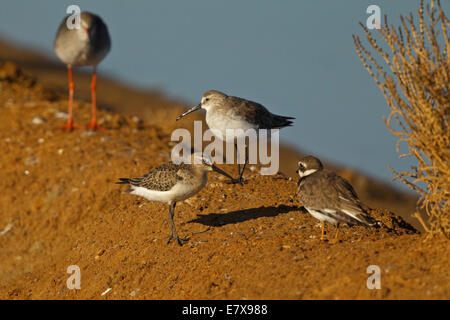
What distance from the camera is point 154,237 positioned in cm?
782

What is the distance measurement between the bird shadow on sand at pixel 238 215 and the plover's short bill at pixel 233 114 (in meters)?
1.01

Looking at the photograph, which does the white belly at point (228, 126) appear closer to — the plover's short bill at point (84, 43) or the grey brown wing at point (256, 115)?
the grey brown wing at point (256, 115)

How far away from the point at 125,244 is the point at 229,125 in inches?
82.6

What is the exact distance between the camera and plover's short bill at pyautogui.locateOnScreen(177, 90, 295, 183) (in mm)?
8812

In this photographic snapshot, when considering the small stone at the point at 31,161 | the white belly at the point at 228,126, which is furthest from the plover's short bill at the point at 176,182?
the small stone at the point at 31,161

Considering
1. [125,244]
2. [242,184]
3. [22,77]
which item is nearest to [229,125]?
[242,184]

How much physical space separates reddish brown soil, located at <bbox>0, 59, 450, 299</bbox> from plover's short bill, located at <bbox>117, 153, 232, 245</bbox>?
19.6 inches

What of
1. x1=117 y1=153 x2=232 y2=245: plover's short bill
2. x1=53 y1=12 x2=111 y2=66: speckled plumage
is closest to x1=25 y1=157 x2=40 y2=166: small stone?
x1=53 y1=12 x2=111 y2=66: speckled plumage

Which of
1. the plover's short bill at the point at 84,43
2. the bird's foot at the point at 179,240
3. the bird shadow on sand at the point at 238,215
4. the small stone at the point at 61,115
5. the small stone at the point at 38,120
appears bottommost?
the bird's foot at the point at 179,240

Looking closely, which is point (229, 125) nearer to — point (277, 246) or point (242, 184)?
point (242, 184)

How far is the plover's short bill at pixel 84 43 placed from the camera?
1158cm

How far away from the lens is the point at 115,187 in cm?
942

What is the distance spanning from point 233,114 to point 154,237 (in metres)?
2.05
